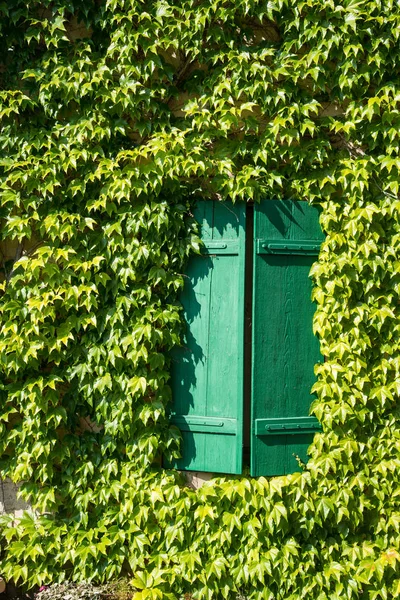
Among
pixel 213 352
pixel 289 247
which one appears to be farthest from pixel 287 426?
pixel 289 247

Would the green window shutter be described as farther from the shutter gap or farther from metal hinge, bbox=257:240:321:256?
the shutter gap

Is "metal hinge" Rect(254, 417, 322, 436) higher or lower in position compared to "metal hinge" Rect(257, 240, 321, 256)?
lower

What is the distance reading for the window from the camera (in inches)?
145

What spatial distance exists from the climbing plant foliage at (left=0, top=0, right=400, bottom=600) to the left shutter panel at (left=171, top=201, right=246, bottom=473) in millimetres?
106

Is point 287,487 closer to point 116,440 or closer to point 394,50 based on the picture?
point 116,440

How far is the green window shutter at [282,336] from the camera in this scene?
3689 millimetres

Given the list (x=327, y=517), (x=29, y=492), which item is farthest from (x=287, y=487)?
(x=29, y=492)

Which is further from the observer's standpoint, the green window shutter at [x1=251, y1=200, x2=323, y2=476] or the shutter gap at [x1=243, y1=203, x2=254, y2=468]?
the shutter gap at [x1=243, y1=203, x2=254, y2=468]

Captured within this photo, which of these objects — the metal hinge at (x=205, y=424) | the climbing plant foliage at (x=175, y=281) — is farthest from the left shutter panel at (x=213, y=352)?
the climbing plant foliage at (x=175, y=281)

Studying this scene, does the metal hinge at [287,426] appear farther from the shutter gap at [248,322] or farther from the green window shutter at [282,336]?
the shutter gap at [248,322]

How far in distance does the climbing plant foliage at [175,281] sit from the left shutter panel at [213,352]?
0.35ft

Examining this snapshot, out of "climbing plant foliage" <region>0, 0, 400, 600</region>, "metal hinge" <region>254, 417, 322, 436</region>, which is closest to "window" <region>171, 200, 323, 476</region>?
"metal hinge" <region>254, 417, 322, 436</region>

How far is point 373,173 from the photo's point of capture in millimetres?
3824

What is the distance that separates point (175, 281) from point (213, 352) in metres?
0.50
